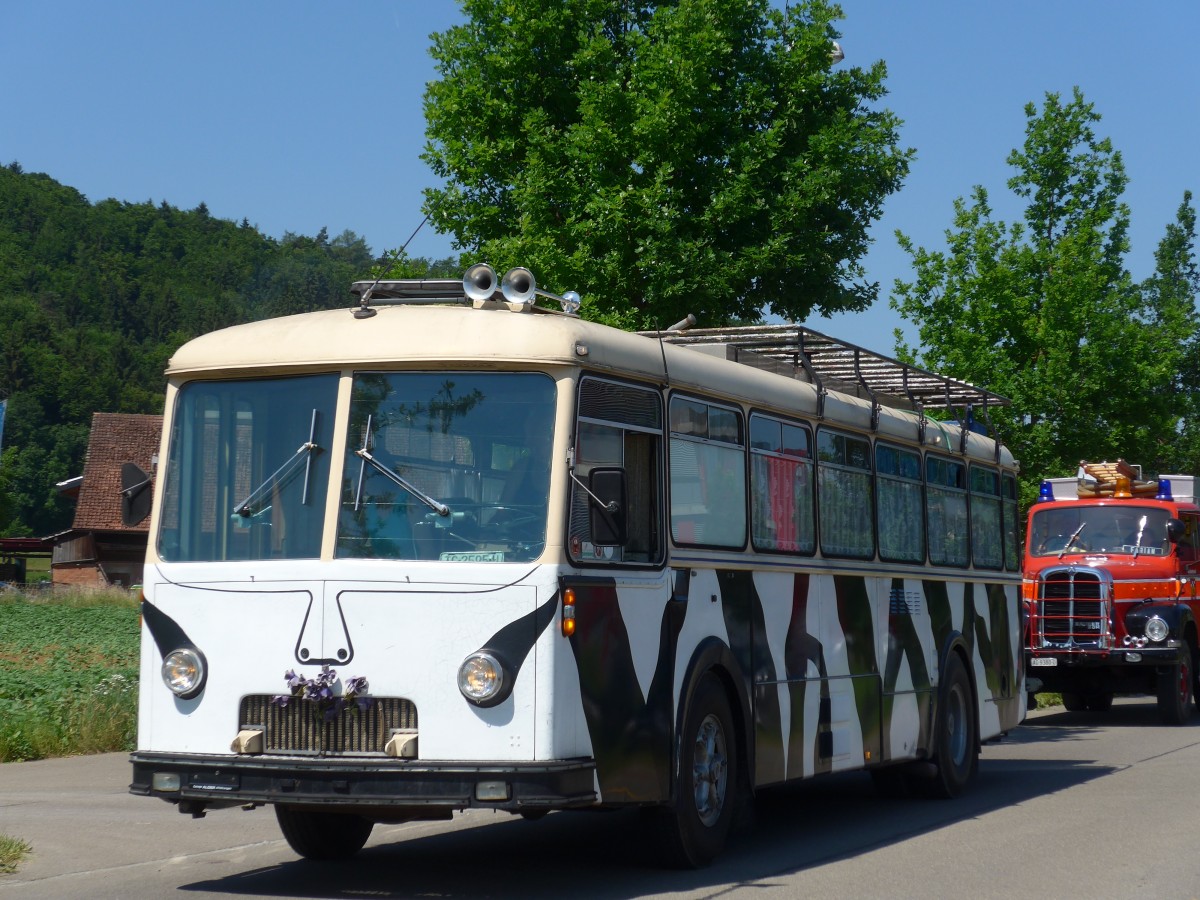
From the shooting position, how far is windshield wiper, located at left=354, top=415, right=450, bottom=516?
856cm

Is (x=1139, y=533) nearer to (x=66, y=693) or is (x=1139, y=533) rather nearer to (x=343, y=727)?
(x=66, y=693)

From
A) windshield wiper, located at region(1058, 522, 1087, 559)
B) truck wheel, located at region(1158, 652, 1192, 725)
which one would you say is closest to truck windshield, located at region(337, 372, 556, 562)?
truck wheel, located at region(1158, 652, 1192, 725)

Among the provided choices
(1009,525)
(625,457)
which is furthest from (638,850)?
(1009,525)

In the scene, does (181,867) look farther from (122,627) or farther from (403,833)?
(122,627)

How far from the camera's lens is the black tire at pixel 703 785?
9.34m

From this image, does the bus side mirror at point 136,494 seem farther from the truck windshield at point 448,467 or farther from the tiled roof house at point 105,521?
the tiled roof house at point 105,521

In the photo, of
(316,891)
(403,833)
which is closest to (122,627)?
(403,833)

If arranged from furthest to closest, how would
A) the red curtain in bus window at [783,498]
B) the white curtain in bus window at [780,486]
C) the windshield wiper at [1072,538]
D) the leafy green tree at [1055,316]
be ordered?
the leafy green tree at [1055,316] < the windshield wiper at [1072,538] < the red curtain in bus window at [783,498] < the white curtain in bus window at [780,486]

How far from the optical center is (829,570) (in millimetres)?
11930

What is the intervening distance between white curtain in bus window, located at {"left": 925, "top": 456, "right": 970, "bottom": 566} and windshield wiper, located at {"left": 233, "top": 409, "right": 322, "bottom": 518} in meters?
7.05

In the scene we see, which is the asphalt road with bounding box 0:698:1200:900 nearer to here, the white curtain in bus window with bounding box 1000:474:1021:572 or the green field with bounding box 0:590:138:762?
the green field with bounding box 0:590:138:762

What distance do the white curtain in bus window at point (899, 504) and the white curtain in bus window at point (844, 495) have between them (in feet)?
1.02

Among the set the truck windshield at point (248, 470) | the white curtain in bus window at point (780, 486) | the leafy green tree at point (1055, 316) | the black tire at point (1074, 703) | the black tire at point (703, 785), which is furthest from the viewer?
the leafy green tree at point (1055, 316)

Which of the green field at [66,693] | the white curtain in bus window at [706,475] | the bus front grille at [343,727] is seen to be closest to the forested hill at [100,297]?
the green field at [66,693]
